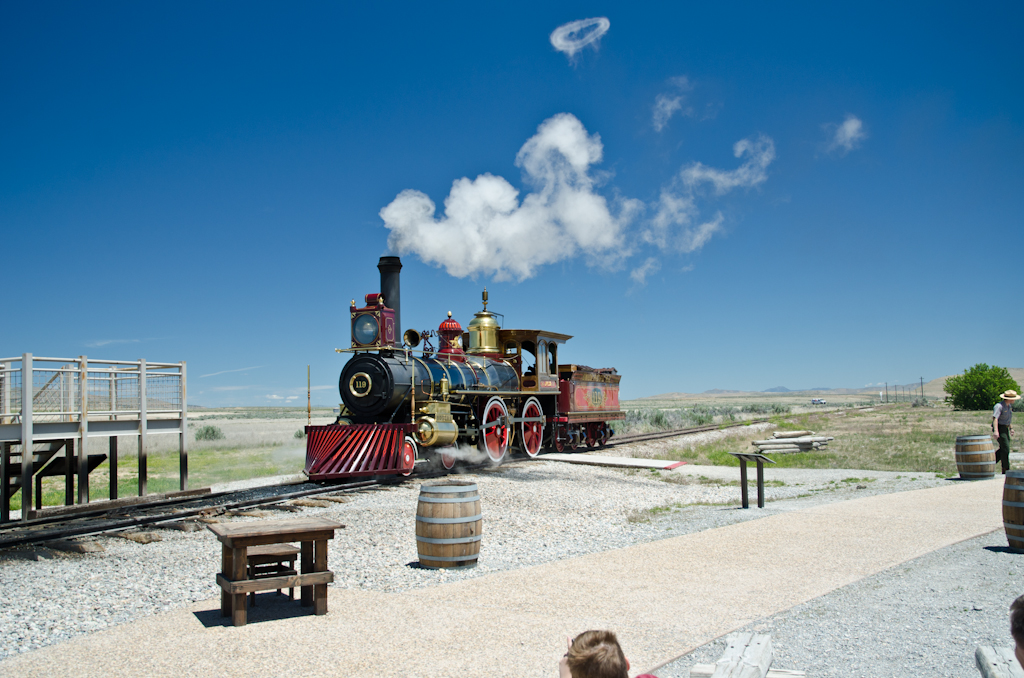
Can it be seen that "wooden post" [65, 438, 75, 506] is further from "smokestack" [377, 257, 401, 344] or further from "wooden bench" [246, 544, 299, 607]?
"wooden bench" [246, 544, 299, 607]

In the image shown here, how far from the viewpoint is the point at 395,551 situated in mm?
8250

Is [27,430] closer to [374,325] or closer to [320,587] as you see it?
[374,325]

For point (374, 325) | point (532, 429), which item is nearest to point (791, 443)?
point (532, 429)

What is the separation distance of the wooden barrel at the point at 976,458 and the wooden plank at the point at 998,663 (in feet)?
38.8

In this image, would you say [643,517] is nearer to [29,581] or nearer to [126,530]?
[126,530]

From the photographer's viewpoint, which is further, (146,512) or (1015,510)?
(146,512)

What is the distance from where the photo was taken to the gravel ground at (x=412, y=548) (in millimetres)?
5758

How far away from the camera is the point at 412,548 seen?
839cm

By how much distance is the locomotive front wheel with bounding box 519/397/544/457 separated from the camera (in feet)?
63.1

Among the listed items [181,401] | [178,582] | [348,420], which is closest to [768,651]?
[178,582]

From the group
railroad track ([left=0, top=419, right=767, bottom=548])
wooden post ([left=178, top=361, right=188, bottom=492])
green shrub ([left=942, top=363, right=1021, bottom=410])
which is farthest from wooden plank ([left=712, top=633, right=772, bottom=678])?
green shrub ([left=942, top=363, right=1021, bottom=410])

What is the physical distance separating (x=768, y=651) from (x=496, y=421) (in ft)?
45.6

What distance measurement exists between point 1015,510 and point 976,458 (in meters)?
7.18

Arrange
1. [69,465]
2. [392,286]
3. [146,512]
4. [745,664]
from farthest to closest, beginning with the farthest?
[392,286], [69,465], [146,512], [745,664]
